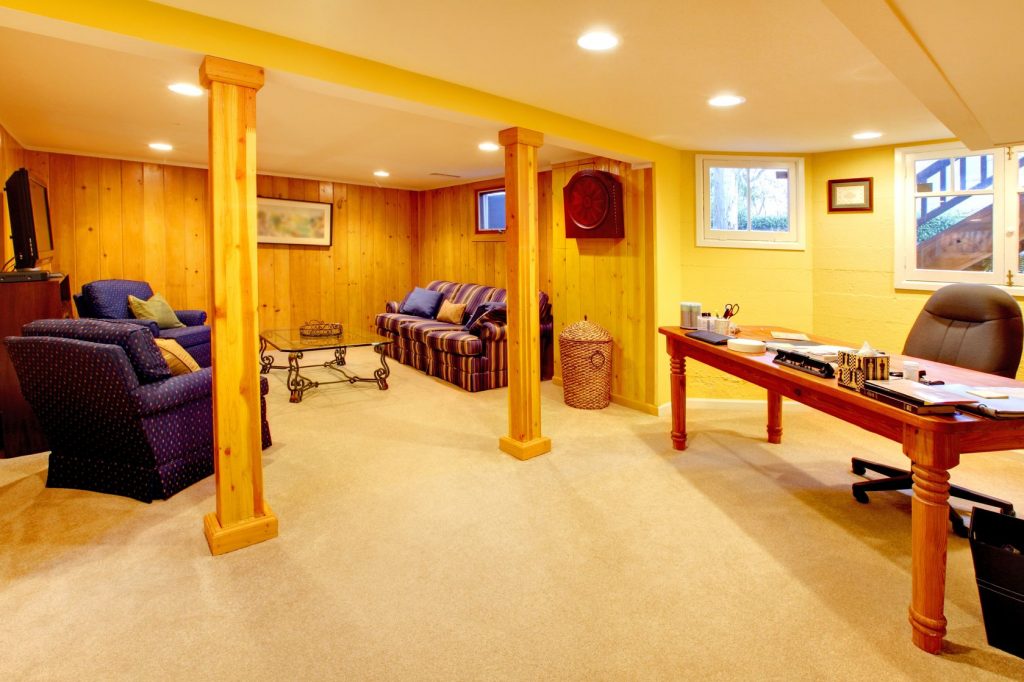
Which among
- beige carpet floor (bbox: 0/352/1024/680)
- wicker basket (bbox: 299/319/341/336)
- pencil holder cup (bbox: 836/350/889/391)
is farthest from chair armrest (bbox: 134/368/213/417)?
pencil holder cup (bbox: 836/350/889/391)

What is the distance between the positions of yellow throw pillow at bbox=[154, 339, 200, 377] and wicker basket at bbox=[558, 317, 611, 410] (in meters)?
2.70

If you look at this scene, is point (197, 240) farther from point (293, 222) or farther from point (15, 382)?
point (15, 382)

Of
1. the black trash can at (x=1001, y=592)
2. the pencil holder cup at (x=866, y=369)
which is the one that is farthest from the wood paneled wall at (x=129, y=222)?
the black trash can at (x=1001, y=592)

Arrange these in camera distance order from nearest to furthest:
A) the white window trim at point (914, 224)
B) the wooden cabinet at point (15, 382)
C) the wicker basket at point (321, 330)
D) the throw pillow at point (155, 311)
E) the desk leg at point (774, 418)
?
the wooden cabinet at point (15, 382) → the desk leg at point (774, 418) → the white window trim at point (914, 224) → the throw pillow at point (155, 311) → the wicker basket at point (321, 330)

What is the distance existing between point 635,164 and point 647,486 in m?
2.53

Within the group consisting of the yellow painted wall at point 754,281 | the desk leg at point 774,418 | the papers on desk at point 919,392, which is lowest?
the desk leg at point 774,418

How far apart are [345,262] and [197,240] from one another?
5.70 ft

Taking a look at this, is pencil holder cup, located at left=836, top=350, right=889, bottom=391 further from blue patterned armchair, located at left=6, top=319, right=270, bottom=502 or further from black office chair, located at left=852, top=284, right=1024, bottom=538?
blue patterned armchair, located at left=6, top=319, right=270, bottom=502

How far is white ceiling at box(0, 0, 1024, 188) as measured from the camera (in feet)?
6.65

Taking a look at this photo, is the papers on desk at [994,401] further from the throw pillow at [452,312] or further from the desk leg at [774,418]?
the throw pillow at [452,312]

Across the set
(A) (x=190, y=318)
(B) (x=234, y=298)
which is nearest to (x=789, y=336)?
(B) (x=234, y=298)

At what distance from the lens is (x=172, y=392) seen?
280cm

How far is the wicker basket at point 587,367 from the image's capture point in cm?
458

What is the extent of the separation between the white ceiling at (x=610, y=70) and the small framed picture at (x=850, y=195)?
304mm
